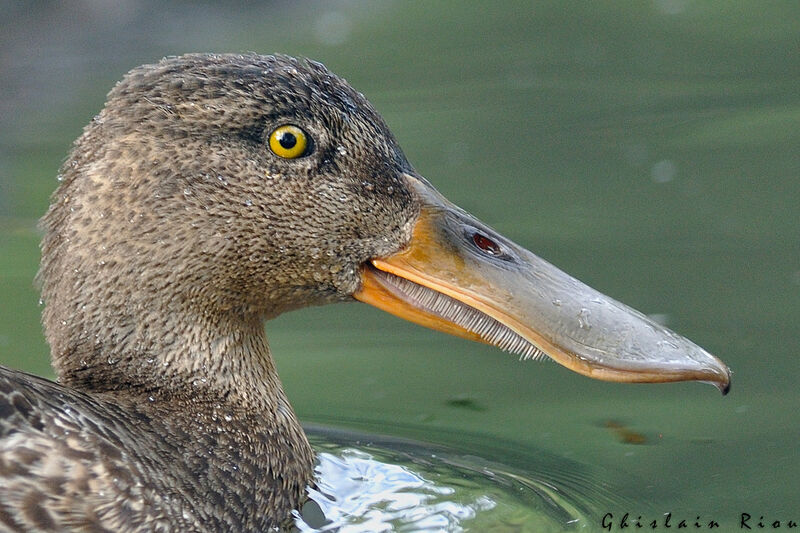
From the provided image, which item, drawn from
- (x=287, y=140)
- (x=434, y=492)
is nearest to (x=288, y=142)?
(x=287, y=140)

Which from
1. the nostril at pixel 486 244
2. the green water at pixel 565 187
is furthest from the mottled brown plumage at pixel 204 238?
the green water at pixel 565 187

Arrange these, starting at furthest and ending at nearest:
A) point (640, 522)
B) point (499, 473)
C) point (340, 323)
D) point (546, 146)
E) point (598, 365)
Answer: point (546, 146)
point (340, 323)
point (499, 473)
point (640, 522)
point (598, 365)

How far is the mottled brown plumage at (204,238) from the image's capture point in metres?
5.06

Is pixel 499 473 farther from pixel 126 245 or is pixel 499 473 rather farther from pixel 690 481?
pixel 126 245

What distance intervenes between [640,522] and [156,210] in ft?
6.85

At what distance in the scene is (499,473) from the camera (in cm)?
580

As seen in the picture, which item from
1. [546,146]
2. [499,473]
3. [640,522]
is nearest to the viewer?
[640,522]

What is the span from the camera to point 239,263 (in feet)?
17.0

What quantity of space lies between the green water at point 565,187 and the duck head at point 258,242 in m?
0.85

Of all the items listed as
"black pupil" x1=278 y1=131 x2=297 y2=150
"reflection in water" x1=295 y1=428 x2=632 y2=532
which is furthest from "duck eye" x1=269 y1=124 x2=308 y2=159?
"reflection in water" x1=295 y1=428 x2=632 y2=532

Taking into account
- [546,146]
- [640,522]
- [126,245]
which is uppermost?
[546,146]

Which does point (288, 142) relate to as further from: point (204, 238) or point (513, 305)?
point (513, 305)

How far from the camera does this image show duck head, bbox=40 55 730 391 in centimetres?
506

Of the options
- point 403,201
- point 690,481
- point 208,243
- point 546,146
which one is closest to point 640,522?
point 690,481
